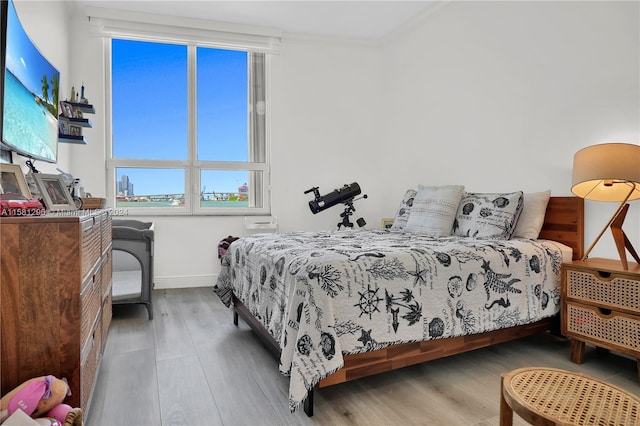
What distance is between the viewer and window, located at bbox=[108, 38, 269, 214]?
4121 millimetres

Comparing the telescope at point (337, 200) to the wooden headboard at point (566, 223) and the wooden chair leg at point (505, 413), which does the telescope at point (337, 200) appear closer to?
the wooden headboard at point (566, 223)

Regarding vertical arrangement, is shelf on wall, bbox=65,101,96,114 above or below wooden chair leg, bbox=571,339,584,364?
above

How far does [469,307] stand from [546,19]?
2237 mm

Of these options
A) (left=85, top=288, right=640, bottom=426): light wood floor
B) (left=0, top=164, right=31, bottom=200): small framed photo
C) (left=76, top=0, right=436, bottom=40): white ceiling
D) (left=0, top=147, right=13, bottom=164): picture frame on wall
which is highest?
(left=76, top=0, right=436, bottom=40): white ceiling

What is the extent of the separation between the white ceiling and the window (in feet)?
1.20

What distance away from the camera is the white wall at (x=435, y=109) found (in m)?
2.56

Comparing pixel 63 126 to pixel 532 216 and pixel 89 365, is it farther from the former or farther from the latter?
pixel 532 216

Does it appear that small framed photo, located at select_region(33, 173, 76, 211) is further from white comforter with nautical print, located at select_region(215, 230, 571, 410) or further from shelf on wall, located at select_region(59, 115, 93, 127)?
shelf on wall, located at select_region(59, 115, 93, 127)

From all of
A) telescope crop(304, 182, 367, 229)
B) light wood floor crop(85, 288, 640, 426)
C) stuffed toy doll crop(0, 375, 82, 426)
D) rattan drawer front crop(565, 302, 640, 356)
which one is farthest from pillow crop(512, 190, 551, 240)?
stuffed toy doll crop(0, 375, 82, 426)

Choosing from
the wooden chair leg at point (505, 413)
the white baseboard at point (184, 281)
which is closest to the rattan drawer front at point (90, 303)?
the wooden chair leg at point (505, 413)

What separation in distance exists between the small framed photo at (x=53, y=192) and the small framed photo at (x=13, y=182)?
0.58ft

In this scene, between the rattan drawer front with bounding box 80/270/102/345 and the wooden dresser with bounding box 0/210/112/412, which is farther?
the rattan drawer front with bounding box 80/270/102/345

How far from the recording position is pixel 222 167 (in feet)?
14.4

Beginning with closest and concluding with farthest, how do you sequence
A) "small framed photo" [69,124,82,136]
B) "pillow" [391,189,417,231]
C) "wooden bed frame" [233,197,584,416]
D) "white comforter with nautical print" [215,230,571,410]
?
"white comforter with nautical print" [215,230,571,410] < "wooden bed frame" [233,197,584,416] < "small framed photo" [69,124,82,136] < "pillow" [391,189,417,231]
